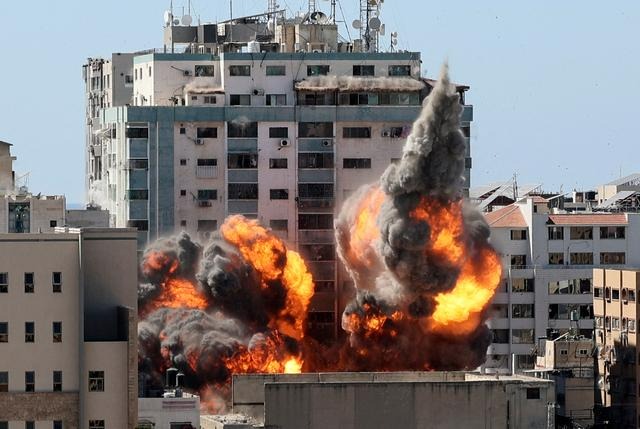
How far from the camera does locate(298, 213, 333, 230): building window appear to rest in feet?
552

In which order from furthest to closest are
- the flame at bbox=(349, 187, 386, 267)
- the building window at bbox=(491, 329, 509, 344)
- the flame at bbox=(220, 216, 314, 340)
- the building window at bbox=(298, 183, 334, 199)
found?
the building window at bbox=(491, 329, 509, 344), the building window at bbox=(298, 183, 334, 199), the flame at bbox=(220, 216, 314, 340), the flame at bbox=(349, 187, 386, 267)

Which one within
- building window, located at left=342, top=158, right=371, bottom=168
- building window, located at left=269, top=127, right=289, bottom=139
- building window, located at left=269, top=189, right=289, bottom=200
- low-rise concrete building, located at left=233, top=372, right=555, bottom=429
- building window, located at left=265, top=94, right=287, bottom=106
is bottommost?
low-rise concrete building, located at left=233, top=372, right=555, bottom=429

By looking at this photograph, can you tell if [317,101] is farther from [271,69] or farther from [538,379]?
[538,379]

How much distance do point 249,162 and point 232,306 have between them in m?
14.9

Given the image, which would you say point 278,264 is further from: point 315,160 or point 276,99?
point 276,99

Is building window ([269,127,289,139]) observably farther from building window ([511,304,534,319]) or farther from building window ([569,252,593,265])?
building window ([569,252,593,265])

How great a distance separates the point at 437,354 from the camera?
15275 centimetres

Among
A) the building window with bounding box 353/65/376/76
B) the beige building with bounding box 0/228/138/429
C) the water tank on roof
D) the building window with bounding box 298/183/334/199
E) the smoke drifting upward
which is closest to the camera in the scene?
the beige building with bounding box 0/228/138/429

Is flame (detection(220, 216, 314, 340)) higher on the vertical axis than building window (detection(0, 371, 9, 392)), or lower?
higher

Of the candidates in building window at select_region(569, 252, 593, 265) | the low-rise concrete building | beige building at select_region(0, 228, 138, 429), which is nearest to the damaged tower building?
building window at select_region(569, 252, 593, 265)

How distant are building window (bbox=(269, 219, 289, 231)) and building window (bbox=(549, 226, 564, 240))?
50.3 feet

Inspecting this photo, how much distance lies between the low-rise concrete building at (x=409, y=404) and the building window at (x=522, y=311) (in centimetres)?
3199

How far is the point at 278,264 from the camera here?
530ft

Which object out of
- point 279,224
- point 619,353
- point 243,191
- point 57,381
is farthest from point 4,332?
point 243,191
